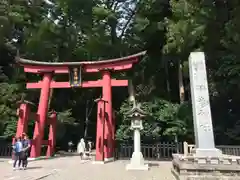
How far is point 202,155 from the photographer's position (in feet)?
27.3

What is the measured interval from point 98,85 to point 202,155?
838 cm

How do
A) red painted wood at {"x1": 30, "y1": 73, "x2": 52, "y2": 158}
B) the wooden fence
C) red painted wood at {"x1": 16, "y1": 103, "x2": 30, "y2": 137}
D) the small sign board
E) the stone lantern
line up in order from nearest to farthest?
the stone lantern < red painted wood at {"x1": 16, "y1": 103, "x2": 30, "y2": 137} < red painted wood at {"x1": 30, "y1": 73, "x2": 52, "y2": 158} < the wooden fence < the small sign board

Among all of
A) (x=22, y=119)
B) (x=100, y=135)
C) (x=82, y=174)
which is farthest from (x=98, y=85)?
(x=82, y=174)

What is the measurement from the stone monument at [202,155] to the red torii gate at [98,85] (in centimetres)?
502

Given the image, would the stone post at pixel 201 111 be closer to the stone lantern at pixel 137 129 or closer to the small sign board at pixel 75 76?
the stone lantern at pixel 137 129

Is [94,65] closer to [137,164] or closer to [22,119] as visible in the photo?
[22,119]

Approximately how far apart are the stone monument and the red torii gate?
502 cm

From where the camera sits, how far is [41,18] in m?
23.6

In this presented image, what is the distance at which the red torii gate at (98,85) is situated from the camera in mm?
13023

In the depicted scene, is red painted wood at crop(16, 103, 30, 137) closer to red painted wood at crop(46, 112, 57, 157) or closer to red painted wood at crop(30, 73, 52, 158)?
red painted wood at crop(30, 73, 52, 158)

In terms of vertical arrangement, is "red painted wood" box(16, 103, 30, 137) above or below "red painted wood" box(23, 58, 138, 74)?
below

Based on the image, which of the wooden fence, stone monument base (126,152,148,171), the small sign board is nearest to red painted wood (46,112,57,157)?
the small sign board

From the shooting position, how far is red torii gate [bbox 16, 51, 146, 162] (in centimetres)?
1302

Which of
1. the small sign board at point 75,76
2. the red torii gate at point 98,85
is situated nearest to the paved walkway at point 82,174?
the red torii gate at point 98,85
